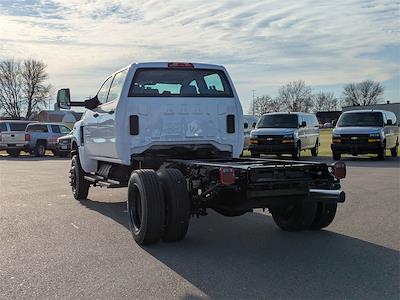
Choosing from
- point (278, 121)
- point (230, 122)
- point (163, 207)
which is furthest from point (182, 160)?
point (278, 121)

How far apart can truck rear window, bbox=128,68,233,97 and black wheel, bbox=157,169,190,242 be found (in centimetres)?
205

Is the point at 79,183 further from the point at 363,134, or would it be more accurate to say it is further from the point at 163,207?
the point at 363,134

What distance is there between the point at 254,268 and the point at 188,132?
3.24m

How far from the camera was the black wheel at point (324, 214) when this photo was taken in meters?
7.12

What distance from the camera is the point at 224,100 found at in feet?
28.1

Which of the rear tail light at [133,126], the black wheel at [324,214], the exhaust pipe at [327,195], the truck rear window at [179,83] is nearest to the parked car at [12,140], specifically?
the truck rear window at [179,83]

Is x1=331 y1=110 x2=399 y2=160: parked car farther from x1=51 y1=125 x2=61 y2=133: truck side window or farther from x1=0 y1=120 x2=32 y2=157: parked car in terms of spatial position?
x1=0 y1=120 x2=32 y2=157: parked car

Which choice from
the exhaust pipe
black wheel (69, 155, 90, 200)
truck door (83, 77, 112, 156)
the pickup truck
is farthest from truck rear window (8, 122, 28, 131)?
the exhaust pipe

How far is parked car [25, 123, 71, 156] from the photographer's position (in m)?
28.8

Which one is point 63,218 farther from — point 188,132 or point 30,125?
point 30,125

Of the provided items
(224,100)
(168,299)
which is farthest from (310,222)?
(168,299)

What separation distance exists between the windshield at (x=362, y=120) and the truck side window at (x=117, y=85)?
1495 centimetres

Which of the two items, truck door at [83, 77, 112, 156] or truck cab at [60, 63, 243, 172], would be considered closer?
truck cab at [60, 63, 243, 172]

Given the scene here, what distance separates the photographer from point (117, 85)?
852cm
